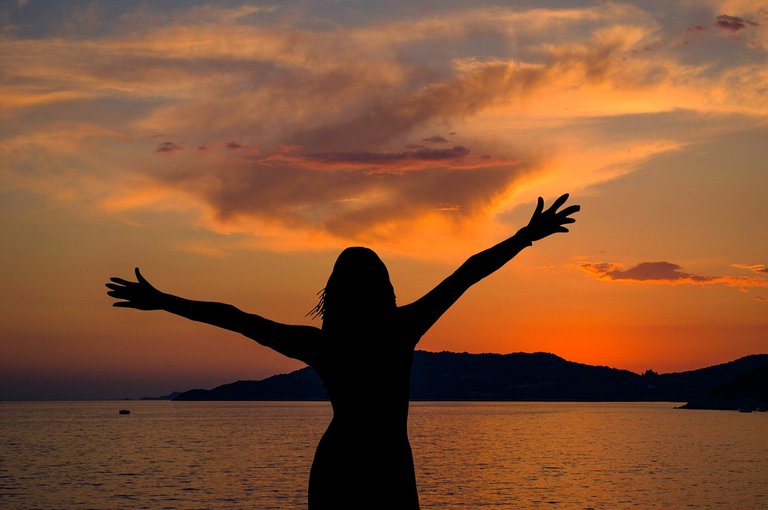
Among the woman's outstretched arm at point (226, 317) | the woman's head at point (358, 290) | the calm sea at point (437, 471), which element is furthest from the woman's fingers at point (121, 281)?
the calm sea at point (437, 471)

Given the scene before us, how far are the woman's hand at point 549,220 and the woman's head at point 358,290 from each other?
1.19 m

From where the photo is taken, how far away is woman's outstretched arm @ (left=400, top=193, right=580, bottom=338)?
4.82m

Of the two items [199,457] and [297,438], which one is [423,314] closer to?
[199,457]

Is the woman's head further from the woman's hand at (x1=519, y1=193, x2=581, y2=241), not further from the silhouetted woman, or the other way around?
the woman's hand at (x1=519, y1=193, x2=581, y2=241)

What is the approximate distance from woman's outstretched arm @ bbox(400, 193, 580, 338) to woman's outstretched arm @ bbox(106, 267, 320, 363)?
556 mm

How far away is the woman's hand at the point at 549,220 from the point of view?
18.2ft

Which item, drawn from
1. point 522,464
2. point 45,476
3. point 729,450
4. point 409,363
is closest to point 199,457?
point 45,476

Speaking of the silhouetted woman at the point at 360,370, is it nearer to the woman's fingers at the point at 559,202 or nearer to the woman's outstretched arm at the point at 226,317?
the woman's outstretched arm at the point at 226,317

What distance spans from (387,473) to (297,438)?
139927 millimetres

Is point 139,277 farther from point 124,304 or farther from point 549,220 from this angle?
point 549,220

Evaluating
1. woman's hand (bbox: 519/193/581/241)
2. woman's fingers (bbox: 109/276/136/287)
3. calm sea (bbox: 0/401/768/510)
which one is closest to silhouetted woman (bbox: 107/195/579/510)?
woman's fingers (bbox: 109/276/136/287)

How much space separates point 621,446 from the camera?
12594cm

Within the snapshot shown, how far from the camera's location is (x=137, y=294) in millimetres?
4707

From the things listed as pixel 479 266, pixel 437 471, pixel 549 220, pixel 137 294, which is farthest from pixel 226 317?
pixel 437 471
